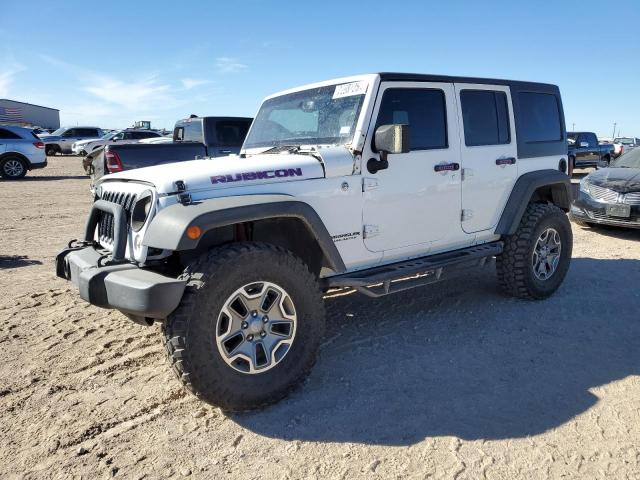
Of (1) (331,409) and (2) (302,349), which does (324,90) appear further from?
(1) (331,409)

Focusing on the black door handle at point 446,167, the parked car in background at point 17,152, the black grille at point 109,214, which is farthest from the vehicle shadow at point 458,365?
the parked car in background at point 17,152

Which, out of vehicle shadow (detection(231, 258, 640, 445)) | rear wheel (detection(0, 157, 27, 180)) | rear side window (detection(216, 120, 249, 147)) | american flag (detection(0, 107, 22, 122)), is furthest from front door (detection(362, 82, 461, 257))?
american flag (detection(0, 107, 22, 122))

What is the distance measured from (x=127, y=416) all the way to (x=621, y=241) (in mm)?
7588

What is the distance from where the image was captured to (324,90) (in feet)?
13.2

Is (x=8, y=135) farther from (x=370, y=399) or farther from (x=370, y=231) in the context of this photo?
(x=370, y=399)

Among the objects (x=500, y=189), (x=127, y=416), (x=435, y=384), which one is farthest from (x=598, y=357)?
(x=127, y=416)

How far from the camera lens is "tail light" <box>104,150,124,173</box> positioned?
839 cm

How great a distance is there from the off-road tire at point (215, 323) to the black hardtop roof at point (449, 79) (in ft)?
5.42

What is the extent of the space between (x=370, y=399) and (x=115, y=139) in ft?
80.9

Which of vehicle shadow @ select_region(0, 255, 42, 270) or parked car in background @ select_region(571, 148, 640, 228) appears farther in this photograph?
parked car in background @ select_region(571, 148, 640, 228)

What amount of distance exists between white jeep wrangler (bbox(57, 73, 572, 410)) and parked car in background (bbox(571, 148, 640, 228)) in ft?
11.2

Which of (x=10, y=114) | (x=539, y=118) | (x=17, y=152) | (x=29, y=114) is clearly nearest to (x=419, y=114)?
(x=539, y=118)

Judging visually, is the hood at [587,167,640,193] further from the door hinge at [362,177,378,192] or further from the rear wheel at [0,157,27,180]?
the rear wheel at [0,157,27,180]

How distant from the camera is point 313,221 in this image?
3254 millimetres
